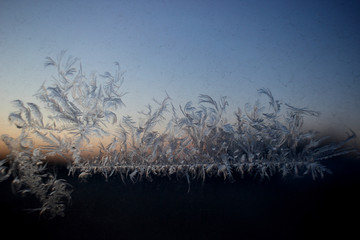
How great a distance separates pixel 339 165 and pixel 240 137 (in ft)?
1.23

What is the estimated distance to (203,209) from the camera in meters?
0.85

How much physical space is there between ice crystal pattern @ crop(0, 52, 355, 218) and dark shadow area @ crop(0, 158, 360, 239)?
0.04m

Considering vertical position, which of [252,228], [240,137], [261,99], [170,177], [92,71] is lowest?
[252,228]

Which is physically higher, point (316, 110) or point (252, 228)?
point (316, 110)

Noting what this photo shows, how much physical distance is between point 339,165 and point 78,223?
3.44 feet

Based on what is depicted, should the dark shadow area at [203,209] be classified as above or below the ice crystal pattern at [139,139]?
below

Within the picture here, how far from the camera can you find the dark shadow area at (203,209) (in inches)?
31.9

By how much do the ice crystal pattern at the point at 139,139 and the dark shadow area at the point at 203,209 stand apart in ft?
0.14

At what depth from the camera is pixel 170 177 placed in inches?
34.5

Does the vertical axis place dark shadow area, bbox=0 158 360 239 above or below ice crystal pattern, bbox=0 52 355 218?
below

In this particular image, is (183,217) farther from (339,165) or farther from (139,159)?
(339,165)

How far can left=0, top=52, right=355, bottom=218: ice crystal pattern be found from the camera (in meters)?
0.82

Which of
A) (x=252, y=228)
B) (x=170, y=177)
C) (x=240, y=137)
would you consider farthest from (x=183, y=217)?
(x=240, y=137)

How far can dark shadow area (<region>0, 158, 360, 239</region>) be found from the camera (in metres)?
0.81
